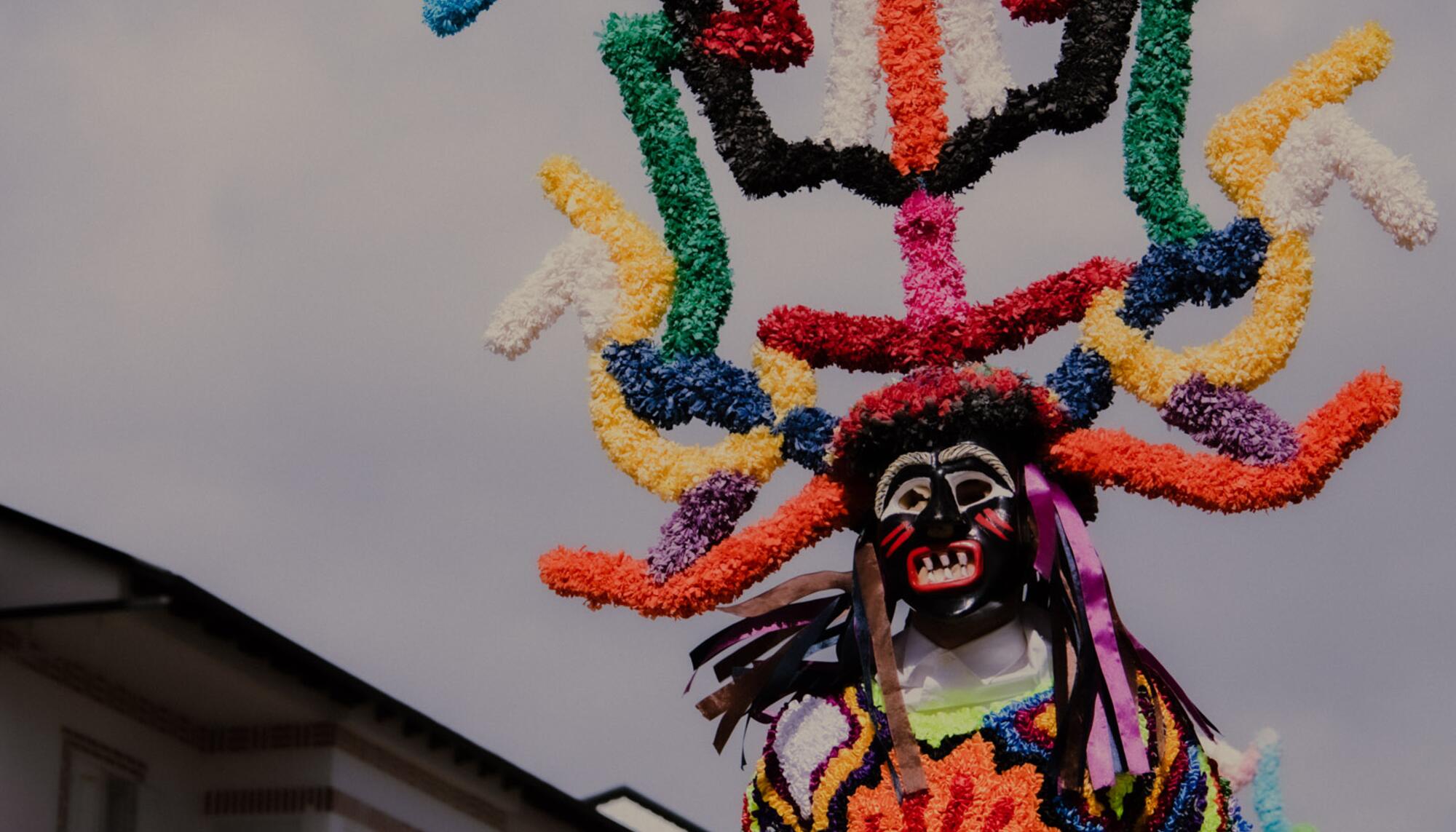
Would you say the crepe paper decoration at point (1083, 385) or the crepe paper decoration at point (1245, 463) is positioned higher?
the crepe paper decoration at point (1083, 385)

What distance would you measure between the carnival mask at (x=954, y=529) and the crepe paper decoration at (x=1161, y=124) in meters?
1.01

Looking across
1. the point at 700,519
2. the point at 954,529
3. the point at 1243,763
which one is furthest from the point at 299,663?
the point at 1243,763

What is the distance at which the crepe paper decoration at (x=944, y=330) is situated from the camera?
8719 mm

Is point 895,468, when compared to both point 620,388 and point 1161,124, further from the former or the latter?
point 1161,124

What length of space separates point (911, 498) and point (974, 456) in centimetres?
26

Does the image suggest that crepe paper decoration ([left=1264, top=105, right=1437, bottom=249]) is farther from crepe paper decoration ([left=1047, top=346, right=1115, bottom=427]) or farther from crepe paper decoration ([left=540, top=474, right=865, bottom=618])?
crepe paper decoration ([left=540, top=474, right=865, bottom=618])

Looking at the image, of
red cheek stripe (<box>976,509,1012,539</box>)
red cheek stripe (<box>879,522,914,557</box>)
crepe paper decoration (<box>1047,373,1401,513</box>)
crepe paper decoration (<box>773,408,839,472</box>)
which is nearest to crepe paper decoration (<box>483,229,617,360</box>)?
crepe paper decoration (<box>773,408,839,472</box>)

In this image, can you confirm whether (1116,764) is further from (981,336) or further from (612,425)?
(612,425)

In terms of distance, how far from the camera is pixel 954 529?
8.41 m

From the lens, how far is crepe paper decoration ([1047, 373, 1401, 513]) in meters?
8.27

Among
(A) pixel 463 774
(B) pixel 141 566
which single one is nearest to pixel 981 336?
(A) pixel 463 774

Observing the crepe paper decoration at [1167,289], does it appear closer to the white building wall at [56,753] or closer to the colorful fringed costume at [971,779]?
the colorful fringed costume at [971,779]

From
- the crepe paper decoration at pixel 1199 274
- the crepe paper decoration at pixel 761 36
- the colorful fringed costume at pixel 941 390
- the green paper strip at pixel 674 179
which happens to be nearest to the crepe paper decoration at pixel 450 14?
the colorful fringed costume at pixel 941 390

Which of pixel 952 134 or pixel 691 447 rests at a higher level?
pixel 952 134
